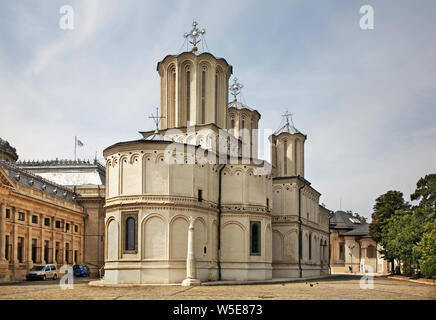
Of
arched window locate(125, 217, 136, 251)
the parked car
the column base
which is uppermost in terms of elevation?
arched window locate(125, 217, 136, 251)

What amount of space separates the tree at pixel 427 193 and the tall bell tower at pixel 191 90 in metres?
22.9

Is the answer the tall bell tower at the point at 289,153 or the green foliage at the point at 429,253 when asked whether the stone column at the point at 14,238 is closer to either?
the tall bell tower at the point at 289,153

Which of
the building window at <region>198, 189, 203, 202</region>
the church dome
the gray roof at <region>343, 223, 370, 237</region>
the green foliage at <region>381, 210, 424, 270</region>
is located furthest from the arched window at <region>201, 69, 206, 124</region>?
the gray roof at <region>343, 223, 370, 237</region>

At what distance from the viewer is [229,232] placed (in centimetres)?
4322

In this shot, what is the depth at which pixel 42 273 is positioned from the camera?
161ft

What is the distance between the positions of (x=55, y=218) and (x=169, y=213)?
28053mm

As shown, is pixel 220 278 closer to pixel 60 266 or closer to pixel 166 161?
pixel 166 161

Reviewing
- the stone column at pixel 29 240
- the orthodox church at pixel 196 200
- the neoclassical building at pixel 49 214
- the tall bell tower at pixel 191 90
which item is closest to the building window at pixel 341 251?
the orthodox church at pixel 196 200

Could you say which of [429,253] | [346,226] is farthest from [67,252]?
[346,226]

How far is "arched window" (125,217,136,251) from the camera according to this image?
121 feet

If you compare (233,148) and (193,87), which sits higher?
(193,87)

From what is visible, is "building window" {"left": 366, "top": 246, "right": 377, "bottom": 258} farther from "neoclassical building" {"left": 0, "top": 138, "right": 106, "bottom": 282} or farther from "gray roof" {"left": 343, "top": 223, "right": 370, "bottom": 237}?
"neoclassical building" {"left": 0, "top": 138, "right": 106, "bottom": 282}

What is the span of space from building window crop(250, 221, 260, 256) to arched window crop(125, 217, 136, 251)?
10717 mm
